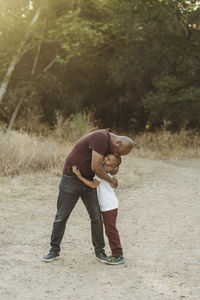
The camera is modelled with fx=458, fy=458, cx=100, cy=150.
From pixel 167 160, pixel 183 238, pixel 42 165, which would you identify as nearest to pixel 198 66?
pixel 167 160

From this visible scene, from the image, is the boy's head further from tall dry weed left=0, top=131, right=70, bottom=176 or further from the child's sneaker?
Result: tall dry weed left=0, top=131, right=70, bottom=176

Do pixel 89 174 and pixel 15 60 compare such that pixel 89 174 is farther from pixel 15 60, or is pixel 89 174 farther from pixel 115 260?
pixel 15 60

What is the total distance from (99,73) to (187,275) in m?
15.4

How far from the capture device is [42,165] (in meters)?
10.4

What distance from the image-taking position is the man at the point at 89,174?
4312 mm

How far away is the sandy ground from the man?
0.97 ft

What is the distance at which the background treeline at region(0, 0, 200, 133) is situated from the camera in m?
15.3

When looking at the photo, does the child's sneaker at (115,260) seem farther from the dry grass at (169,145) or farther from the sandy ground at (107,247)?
the dry grass at (169,145)

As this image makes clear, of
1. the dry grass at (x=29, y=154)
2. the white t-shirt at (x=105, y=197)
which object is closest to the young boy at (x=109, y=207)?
the white t-shirt at (x=105, y=197)

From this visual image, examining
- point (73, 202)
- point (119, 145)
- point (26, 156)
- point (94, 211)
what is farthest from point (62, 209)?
point (26, 156)

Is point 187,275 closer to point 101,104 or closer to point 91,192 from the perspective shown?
point 91,192

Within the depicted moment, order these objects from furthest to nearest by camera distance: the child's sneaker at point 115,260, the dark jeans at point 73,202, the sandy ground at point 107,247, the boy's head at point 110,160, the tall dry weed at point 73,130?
the tall dry weed at point 73,130 < the child's sneaker at point 115,260 < the dark jeans at point 73,202 < the boy's head at point 110,160 < the sandy ground at point 107,247

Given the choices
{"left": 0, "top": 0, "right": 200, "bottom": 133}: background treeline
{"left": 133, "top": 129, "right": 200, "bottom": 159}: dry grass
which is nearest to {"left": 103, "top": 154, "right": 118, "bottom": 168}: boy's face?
{"left": 133, "top": 129, "right": 200, "bottom": 159}: dry grass

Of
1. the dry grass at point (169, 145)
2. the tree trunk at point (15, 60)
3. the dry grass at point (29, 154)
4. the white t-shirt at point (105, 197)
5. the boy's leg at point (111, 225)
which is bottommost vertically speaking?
the dry grass at point (169, 145)
